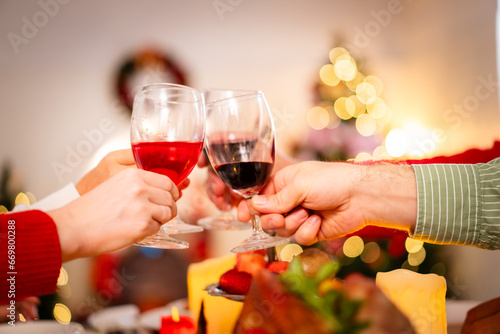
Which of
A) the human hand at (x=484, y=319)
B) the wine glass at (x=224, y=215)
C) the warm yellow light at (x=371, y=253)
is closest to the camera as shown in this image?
the human hand at (x=484, y=319)

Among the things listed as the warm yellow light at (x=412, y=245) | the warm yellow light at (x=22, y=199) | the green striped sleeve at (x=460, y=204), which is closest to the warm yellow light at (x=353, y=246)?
the warm yellow light at (x=412, y=245)

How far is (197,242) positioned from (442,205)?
2880 millimetres

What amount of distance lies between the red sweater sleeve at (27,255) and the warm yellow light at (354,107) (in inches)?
104

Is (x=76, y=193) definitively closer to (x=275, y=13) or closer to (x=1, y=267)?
(x=1, y=267)

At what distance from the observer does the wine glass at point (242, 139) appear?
3.26 feet

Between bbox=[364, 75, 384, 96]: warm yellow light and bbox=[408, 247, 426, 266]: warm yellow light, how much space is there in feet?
5.39

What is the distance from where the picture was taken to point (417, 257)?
8.63 ft

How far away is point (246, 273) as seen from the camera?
823 millimetres

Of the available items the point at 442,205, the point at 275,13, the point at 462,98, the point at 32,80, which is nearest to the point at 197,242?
the point at 32,80

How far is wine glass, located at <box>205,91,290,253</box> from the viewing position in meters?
0.99

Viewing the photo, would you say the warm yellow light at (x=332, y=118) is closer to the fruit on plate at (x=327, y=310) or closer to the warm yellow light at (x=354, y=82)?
the warm yellow light at (x=354, y=82)

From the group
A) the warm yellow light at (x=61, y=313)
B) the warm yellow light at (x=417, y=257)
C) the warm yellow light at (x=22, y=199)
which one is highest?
the warm yellow light at (x=22, y=199)

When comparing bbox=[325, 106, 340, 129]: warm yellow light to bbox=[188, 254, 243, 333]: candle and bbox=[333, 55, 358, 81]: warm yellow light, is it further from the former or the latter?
bbox=[188, 254, 243, 333]: candle

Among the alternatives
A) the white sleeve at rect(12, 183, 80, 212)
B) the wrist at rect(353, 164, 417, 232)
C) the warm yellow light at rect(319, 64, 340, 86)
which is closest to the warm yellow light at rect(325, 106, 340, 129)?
the warm yellow light at rect(319, 64, 340, 86)
